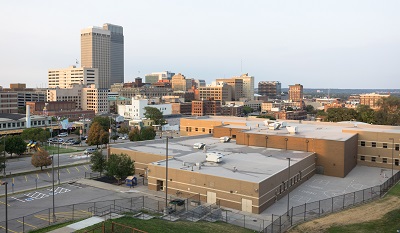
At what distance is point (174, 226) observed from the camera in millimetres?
28375

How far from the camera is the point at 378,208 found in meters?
35.9

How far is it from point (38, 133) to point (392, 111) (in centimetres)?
9705

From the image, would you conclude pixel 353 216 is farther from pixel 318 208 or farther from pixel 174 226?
pixel 174 226

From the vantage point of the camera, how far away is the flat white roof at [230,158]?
1666 inches

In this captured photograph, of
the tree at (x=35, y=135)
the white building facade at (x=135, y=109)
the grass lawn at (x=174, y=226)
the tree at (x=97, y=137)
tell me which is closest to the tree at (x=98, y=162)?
the grass lawn at (x=174, y=226)

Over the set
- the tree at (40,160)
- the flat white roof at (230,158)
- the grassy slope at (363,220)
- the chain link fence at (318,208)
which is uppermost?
the flat white roof at (230,158)

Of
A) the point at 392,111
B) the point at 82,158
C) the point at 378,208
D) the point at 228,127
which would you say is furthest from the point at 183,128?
the point at 392,111

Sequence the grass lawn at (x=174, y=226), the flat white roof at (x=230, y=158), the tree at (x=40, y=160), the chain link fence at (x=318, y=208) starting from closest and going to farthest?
the grass lawn at (x=174, y=226) < the chain link fence at (x=318, y=208) < the flat white roof at (x=230, y=158) < the tree at (x=40, y=160)

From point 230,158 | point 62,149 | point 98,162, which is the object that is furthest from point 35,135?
point 230,158

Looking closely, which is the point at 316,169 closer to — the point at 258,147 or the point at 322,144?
the point at 322,144

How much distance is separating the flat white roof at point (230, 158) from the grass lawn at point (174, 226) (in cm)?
858

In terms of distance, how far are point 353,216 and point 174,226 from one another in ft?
56.3

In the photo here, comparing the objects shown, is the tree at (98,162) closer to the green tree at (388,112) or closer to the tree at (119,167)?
the tree at (119,167)

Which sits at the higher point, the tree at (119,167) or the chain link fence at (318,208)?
the tree at (119,167)
